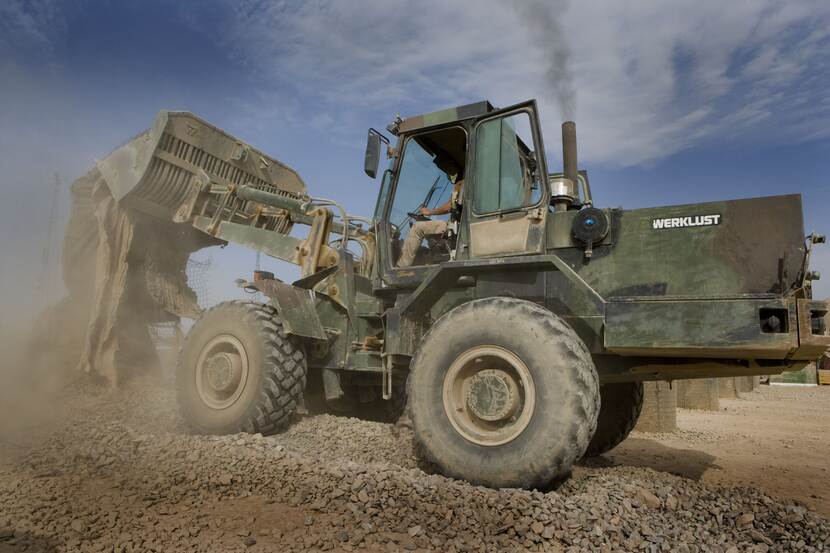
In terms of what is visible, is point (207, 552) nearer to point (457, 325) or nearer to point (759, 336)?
point (457, 325)

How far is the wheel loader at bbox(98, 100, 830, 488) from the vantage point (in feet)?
11.8

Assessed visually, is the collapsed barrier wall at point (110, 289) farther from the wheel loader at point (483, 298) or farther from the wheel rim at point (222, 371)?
the wheel rim at point (222, 371)

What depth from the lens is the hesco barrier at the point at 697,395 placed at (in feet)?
39.2

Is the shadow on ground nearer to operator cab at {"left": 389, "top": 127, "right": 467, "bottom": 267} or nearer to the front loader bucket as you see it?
operator cab at {"left": 389, "top": 127, "right": 467, "bottom": 267}

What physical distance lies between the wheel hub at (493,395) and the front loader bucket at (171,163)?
15.2 feet

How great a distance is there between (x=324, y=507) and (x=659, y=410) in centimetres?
645

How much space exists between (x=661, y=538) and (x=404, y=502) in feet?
4.56

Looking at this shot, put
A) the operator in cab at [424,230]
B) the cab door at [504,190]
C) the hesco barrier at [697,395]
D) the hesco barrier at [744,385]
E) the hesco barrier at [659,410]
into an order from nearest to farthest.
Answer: the cab door at [504,190]
the operator in cab at [424,230]
the hesco barrier at [659,410]
the hesco barrier at [697,395]
the hesco barrier at [744,385]

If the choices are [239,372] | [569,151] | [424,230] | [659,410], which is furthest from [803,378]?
[239,372]

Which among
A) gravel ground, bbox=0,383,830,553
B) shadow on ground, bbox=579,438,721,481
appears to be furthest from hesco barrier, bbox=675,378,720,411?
gravel ground, bbox=0,383,830,553

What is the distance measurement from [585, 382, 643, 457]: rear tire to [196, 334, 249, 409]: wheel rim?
3.41 m

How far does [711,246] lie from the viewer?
152 inches

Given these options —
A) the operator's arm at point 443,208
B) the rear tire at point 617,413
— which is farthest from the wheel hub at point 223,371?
the rear tire at point 617,413

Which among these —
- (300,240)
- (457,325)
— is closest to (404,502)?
(457,325)
